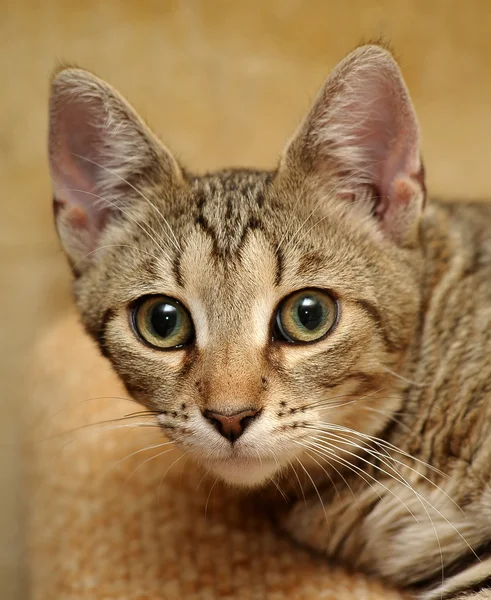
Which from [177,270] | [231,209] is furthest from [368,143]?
[177,270]

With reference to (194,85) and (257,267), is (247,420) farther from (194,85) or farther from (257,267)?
(194,85)

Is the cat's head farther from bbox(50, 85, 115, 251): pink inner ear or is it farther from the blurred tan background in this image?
the blurred tan background

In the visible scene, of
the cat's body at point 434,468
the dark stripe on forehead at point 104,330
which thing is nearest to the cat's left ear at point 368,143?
the cat's body at point 434,468

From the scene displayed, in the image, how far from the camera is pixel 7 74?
214 centimetres

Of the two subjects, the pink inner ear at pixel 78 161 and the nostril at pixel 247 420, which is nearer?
the nostril at pixel 247 420

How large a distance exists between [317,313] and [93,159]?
519 millimetres

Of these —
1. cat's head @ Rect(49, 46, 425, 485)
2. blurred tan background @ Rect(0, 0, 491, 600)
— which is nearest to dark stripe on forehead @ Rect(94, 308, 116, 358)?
cat's head @ Rect(49, 46, 425, 485)

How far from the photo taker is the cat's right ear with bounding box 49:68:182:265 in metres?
1.15

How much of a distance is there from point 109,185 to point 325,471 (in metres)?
0.66

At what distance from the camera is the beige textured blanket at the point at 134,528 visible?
1178 mm

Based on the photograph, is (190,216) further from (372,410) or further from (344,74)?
(372,410)

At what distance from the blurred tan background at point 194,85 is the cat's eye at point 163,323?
37.9 inches

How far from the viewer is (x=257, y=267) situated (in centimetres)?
106

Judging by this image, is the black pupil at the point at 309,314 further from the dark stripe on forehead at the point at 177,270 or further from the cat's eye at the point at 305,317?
the dark stripe on forehead at the point at 177,270
